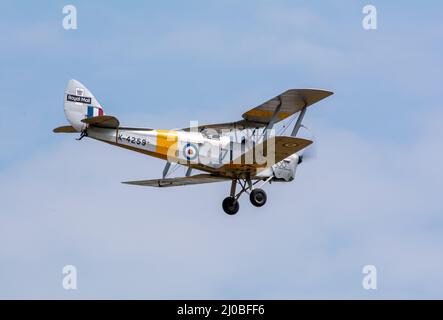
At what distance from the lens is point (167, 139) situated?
25141mm

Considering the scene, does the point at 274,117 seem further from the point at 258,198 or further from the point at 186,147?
the point at 186,147

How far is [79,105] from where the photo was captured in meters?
25.1

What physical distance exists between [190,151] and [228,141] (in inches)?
38.4

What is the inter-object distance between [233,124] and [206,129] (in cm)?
74

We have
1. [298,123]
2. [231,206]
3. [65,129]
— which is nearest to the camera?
[65,129]

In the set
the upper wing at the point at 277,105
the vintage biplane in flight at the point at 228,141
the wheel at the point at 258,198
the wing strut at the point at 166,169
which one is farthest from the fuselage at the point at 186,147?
the wing strut at the point at 166,169

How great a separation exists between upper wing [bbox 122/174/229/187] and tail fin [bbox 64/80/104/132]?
2757mm

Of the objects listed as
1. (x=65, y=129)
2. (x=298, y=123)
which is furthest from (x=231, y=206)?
(x=65, y=129)

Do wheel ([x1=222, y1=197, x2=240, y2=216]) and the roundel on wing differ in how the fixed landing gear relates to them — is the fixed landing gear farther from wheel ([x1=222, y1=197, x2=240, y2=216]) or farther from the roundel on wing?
the roundel on wing

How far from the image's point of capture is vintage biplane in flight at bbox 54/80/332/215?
24.8 meters

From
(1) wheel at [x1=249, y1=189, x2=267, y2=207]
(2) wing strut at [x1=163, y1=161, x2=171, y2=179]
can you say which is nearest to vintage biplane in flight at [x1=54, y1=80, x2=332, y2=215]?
(1) wheel at [x1=249, y1=189, x2=267, y2=207]
